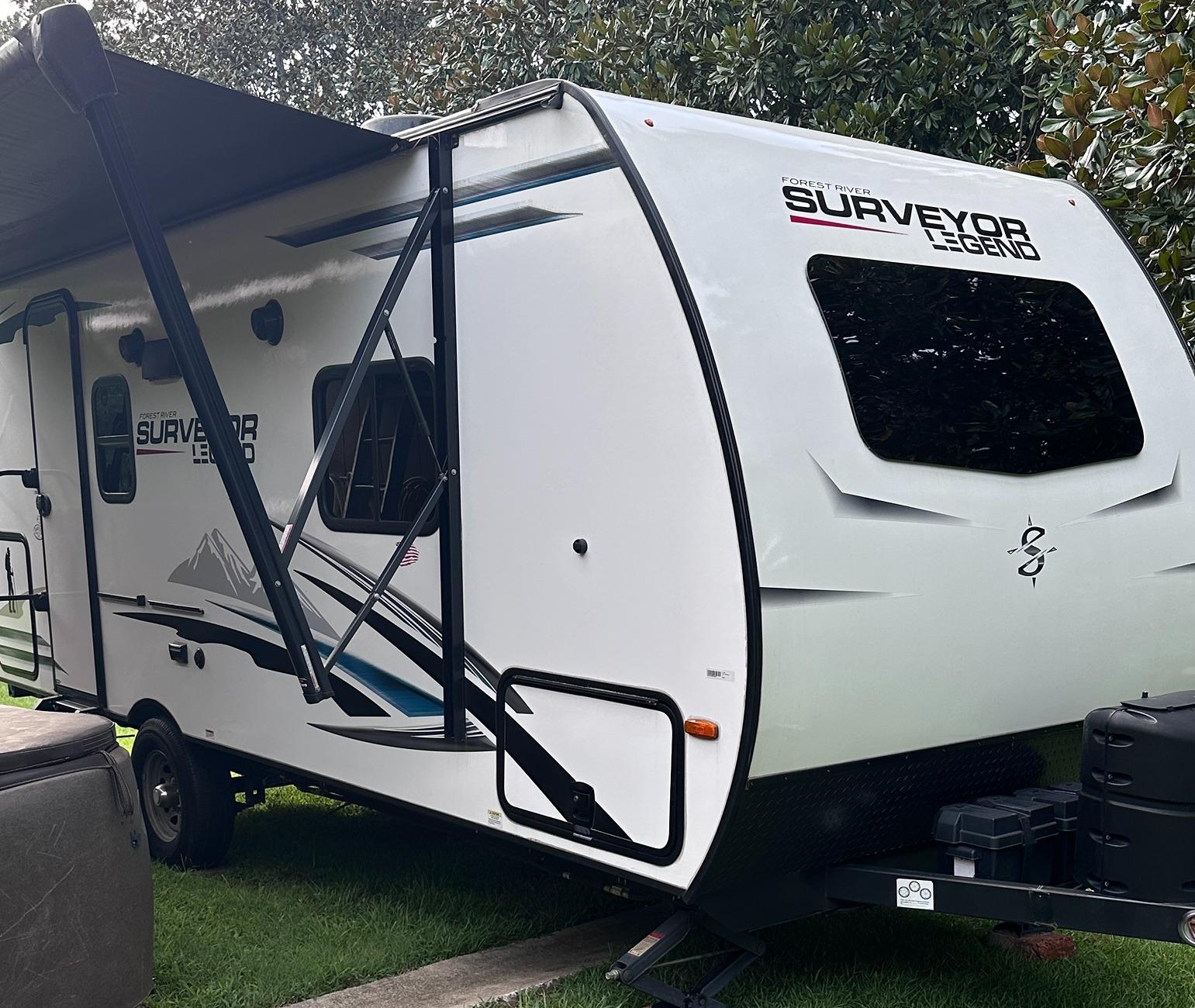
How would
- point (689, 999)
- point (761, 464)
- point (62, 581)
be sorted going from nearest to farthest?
point (761, 464) < point (689, 999) < point (62, 581)

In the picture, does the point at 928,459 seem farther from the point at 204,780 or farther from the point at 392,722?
the point at 204,780

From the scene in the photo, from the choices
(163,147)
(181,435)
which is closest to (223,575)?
(181,435)

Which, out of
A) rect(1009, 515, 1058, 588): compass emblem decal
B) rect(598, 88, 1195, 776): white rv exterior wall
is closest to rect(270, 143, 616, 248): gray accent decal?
rect(598, 88, 1195, 776): white rv exterior wall

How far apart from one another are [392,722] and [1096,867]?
90.8 inches

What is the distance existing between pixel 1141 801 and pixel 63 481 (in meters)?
5.27

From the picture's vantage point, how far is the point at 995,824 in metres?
3.68

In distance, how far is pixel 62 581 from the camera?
21.8 feet

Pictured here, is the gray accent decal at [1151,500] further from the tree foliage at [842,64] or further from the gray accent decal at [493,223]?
the tree foliage at [842,64]

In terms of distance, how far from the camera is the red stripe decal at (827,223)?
380cm

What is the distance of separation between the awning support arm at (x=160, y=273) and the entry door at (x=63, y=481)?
2.77 m

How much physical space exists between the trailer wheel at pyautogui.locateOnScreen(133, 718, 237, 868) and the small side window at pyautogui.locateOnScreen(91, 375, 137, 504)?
3.65ft

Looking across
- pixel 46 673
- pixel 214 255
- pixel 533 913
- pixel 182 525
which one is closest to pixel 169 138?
pixel 214 255

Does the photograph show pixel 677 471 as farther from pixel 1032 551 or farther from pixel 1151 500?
pixel 1151 500

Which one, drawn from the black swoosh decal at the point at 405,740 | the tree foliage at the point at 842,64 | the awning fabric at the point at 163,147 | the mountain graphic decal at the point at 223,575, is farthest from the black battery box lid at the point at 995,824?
the tree foliage at the point at 842,64
